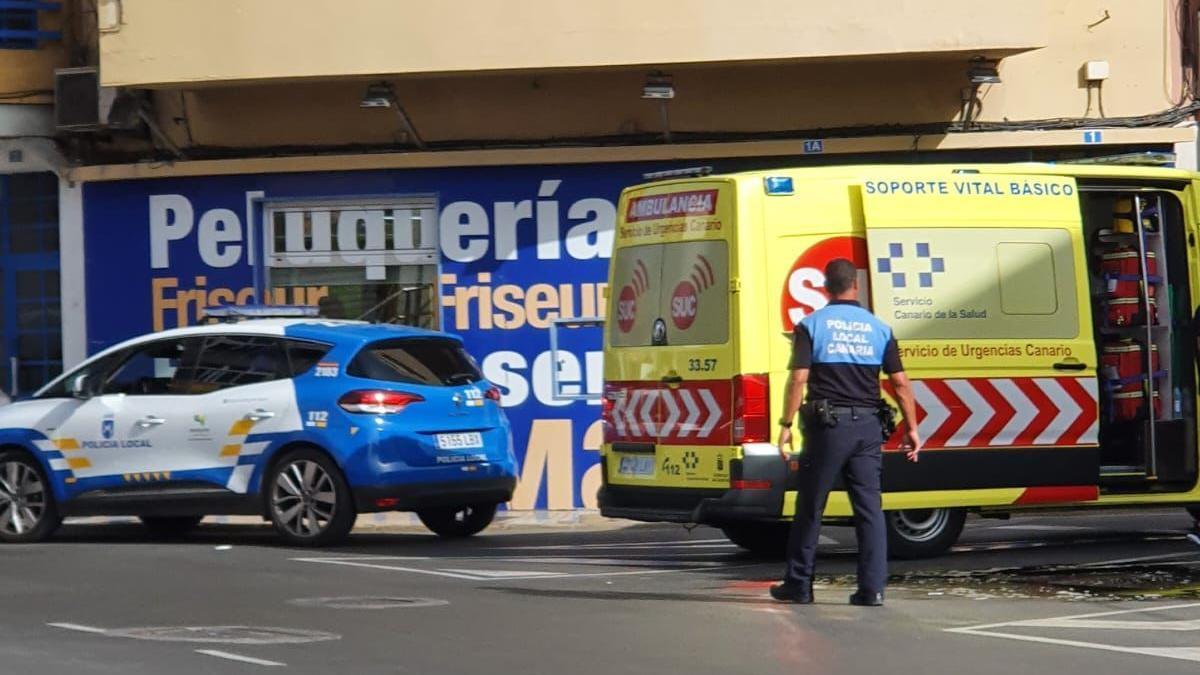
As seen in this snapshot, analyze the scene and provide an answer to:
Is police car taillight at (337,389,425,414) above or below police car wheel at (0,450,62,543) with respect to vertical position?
above

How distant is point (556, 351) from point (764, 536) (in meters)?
6.55

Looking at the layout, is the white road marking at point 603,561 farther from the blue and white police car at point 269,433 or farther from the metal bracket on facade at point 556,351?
the metal bracket on facade at point 556,351

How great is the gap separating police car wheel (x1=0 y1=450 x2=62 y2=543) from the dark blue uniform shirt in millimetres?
7074

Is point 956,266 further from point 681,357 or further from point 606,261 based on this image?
point 606,261

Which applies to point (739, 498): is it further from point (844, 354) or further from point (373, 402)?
point (373, 402)

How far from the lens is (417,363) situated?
15000 millimetres

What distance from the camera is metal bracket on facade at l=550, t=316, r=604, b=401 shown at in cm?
1981

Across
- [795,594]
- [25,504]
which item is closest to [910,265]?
[795,594]

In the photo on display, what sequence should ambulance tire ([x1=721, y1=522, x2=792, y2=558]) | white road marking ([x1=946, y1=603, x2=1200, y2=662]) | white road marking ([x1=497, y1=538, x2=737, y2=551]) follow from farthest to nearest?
white road marking ([x1=497, y1=538, x2=737, y2=551]), ambulance tire ([x1=721, y1=522, x2=792, y2=558]), white road marking ([x1=946, y1=603, x2=1200, y2=662])

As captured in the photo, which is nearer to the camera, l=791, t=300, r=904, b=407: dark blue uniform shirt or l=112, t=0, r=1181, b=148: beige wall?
l=791, t=300, r=904, b=407: dark blue uniform shirt

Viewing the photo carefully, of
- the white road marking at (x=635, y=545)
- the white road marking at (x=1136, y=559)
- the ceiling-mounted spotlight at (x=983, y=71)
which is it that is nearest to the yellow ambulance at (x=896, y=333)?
the white road marking at (x=1136, y=559)

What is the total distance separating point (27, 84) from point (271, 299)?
3258mm

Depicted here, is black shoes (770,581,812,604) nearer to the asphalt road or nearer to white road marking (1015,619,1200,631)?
the asphalt road

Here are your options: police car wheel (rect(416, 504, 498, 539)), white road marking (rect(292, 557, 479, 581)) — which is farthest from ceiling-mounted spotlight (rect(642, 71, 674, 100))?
white road marking (rect(292, 557, 479, 581))
